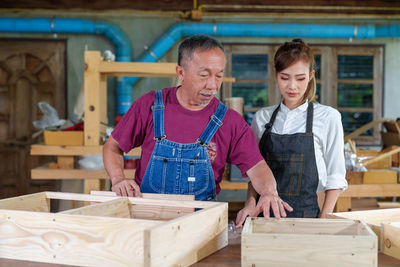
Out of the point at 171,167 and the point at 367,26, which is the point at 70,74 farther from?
the point at 171,167

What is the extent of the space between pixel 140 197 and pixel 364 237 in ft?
2.99

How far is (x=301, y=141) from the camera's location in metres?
2.25

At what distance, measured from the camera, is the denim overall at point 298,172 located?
2248 millimetres

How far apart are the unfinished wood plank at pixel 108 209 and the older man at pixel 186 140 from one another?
0.20 metres

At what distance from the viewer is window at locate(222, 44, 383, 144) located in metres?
6.68

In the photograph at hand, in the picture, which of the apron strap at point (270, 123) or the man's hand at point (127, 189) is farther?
the apron strap at point (270, 123)

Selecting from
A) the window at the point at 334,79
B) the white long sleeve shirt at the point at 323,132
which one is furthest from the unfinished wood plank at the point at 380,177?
the window at the point at 334,79

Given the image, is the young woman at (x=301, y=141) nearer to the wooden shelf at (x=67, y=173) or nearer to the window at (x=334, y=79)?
the wooden shelf at (x=67, y=173)

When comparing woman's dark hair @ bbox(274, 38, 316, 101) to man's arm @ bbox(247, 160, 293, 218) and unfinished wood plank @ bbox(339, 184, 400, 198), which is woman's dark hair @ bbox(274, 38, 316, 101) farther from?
unfinished wood plank @ bbox(339, 184, 400, 198)

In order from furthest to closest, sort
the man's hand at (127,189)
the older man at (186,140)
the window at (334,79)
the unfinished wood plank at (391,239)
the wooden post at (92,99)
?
1. the window at (334,79)
2. the wooden post at (92,99)
3. the older man at (186,140)
4. the man's hand at (127,189)
5. the unfinished wood plank at (391,239)


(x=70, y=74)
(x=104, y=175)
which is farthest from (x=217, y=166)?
(x=70, y=74)

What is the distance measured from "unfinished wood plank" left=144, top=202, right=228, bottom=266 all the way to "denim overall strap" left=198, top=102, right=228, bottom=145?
1.43 ft

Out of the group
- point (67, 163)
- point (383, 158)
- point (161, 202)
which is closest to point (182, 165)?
point (161, 202)

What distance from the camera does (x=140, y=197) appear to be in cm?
188
